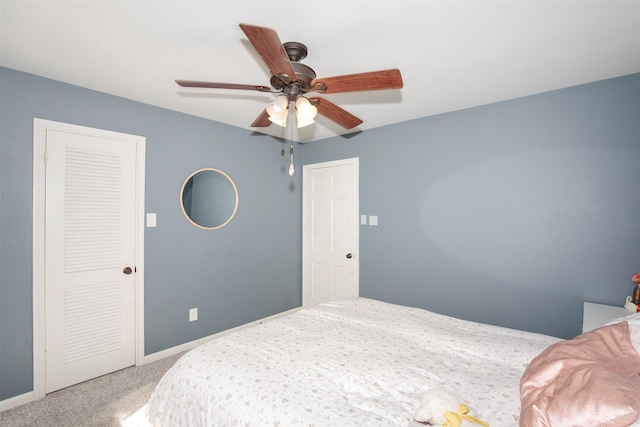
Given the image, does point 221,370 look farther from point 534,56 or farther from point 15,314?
point 534,56

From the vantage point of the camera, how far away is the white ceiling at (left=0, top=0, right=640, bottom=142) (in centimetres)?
146

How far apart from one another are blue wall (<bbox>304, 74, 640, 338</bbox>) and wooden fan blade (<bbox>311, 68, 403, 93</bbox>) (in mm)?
1665

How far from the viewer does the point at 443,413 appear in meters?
1.01

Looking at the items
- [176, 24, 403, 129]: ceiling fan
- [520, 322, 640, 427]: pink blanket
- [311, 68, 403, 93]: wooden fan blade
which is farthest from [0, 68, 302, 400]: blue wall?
[520, 322, 640, 427]: pink blanket

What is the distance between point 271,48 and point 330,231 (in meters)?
2.77

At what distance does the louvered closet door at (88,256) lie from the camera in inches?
89.2

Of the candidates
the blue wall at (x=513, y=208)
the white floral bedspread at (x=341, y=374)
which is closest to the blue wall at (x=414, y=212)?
the blue wall at (x=513, y=208)

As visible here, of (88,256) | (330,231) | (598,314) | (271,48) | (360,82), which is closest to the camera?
(271,48)

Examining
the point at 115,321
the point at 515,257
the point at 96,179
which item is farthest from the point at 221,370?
the point at 515,257

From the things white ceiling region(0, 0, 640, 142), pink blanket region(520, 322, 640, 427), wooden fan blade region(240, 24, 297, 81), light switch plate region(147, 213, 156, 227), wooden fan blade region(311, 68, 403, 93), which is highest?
white ceiling region(0, 0, 640, 142)

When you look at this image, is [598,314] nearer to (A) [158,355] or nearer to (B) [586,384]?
(B) [586,384]

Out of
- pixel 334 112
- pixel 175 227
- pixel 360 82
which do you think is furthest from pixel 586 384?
pixel 175 227

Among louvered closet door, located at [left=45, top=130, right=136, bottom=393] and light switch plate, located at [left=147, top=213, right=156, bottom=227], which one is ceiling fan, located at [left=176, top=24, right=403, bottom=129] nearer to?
louvered closet door, located at [left=45, top=130, right=136, bottom=393]

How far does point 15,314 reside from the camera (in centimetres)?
211
